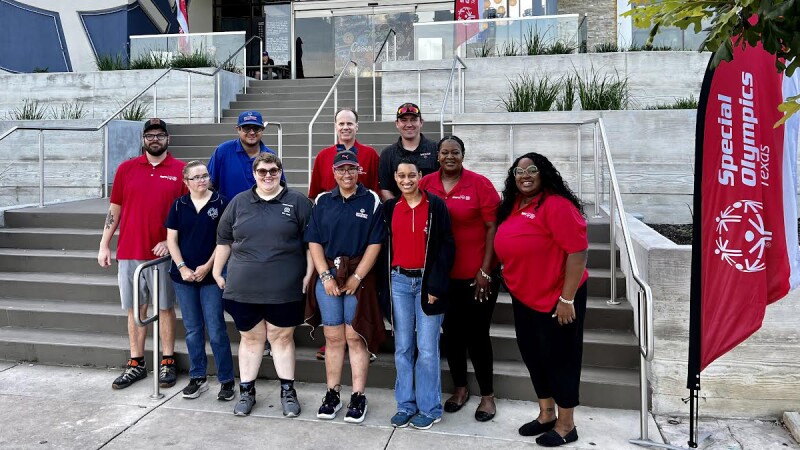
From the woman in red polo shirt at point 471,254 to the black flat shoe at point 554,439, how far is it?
460 millimetres

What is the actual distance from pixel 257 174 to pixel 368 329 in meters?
1.28

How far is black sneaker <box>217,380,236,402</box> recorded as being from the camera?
14.6ft

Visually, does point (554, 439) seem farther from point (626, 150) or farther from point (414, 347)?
point (626, 150)

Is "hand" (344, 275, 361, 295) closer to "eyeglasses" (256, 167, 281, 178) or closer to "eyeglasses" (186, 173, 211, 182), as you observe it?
"eyeglasses" (256, 167, 281, 178)

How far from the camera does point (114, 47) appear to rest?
1483 cm

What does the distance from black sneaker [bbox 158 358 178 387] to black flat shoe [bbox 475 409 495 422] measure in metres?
2.40

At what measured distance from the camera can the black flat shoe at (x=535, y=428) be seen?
3879 millimetres

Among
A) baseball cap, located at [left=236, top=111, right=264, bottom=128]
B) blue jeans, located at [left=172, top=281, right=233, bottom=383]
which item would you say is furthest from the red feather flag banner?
blue jeans, located at [left=172, top=281, right=233, bottom=383]

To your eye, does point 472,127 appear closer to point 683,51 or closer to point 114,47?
point 683,51

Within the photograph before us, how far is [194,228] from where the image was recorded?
14.5 ft

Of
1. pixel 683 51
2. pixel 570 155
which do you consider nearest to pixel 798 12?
pixel 570 155

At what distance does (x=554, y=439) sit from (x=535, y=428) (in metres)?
0.16

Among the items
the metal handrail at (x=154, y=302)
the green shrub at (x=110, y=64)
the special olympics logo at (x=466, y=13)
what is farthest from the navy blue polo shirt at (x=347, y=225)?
the special olympics logo at (x=466, y=13)

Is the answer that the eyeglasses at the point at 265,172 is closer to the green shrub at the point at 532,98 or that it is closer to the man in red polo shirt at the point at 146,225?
the man in red polo shirt at the point at 146,225
